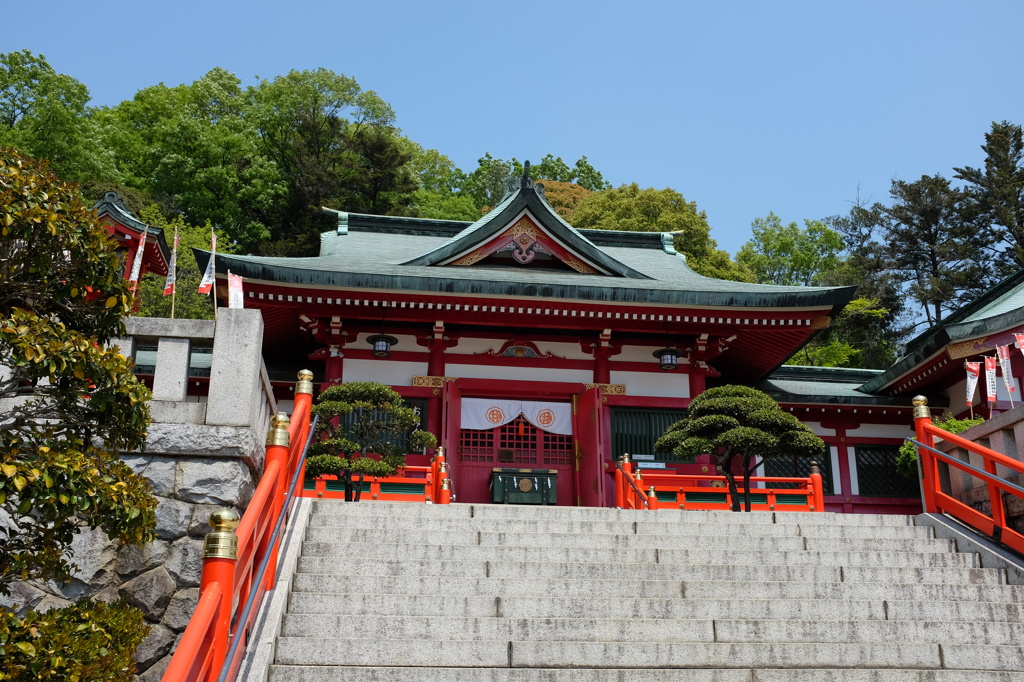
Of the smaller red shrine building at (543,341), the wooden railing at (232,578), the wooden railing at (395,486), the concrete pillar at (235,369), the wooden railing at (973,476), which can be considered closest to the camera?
the wooden railing at (232,578)

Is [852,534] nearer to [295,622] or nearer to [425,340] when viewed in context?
[295,622]

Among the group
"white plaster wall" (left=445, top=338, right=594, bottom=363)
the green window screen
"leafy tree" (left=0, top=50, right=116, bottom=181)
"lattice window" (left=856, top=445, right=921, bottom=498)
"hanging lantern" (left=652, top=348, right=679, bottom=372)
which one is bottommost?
"lattice window" (left=856, top=445, right=921, bottom=498)

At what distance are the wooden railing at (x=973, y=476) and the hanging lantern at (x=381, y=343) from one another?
801 centimetres

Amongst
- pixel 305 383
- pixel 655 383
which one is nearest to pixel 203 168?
pixel 655 383

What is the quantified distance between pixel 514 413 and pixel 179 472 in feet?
30.4

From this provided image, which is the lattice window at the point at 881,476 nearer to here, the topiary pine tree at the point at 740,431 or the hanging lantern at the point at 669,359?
the hanging lantern at the point at 669,359

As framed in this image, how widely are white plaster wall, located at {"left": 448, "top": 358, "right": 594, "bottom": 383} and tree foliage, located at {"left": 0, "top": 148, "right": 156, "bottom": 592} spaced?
9.90 m

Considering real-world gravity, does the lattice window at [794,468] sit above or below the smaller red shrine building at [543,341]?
below

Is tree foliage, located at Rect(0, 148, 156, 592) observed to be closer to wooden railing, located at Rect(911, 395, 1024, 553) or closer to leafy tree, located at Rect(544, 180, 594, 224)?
wooden railing, located at Rect(911, 395, 1024, 553)

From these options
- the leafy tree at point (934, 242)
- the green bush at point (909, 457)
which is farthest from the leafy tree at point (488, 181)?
the green bush at point (909, 457)

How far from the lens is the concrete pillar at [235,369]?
5.93 m

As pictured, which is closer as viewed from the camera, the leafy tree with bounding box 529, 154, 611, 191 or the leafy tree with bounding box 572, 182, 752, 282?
the leafy tree with bounding box 572, 182, 752, 282

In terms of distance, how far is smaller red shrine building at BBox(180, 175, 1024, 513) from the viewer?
44.9 ft

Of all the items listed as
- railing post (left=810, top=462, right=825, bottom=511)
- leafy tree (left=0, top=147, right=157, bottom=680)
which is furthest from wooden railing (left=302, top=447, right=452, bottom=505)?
leafy tree (left=0, top=147, right=157, bottom=680)
